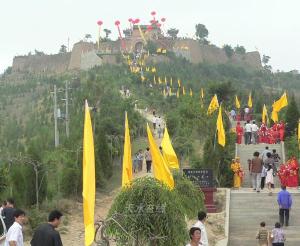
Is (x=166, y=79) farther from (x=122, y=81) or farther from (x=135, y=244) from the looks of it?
(x=135, y=244)

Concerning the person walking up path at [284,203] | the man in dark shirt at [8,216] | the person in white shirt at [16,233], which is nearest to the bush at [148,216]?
the man in dark shirt at [8,216]

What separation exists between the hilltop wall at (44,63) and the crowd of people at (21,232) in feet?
238

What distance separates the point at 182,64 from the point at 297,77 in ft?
81.2

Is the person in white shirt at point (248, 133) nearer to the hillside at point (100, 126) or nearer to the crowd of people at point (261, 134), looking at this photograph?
the crowd of people at point (261, 134)

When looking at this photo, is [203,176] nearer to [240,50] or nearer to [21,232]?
[21,232]

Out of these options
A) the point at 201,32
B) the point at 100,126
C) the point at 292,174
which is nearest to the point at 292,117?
the point at 100,126

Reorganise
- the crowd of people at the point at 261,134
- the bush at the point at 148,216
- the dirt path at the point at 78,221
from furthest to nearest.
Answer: the crowd of people at the point at 261,134
the dirt path at the point at 78,221
the bush at the point at 148,216

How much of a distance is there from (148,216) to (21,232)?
6.07 ft

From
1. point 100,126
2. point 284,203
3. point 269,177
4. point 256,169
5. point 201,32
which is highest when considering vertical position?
point 201,32

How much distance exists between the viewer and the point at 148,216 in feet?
28.0

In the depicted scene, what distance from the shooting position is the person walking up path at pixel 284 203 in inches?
540

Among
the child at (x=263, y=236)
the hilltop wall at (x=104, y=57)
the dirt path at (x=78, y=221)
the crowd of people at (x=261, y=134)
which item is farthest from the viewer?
the hilltop wall at (x=104, y=57)

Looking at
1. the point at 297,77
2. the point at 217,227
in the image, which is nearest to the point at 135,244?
the point at 217,227

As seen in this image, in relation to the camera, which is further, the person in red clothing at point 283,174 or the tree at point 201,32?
the tree at point 201,32
